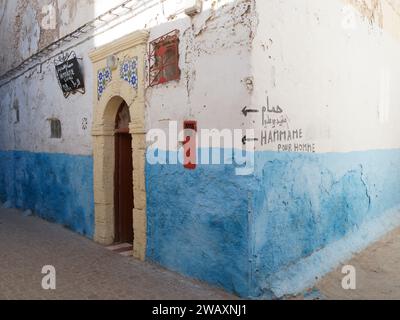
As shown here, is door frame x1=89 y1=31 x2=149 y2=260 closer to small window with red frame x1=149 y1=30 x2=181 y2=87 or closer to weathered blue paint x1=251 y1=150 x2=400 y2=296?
small window with red frame x1=149 y1=30 x2=181 y2=87

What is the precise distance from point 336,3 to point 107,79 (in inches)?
145

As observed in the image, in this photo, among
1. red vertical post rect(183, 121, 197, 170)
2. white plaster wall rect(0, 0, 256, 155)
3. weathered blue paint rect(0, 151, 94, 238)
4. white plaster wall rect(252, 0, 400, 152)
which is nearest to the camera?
white plaster wall rect(0, 0, 256, 155)

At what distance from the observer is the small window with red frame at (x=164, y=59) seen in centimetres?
488

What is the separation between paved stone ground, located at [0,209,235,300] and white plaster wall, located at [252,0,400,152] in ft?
6.54

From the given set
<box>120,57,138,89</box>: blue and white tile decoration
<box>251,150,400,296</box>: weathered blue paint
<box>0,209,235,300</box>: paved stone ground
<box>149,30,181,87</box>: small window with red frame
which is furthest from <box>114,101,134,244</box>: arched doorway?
<box>251,150,400,296</box>: weathered blue paint

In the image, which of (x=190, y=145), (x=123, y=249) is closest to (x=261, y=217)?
(x=190, y=145)

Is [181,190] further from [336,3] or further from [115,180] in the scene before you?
[336,3]

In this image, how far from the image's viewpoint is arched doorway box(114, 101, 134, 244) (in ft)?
21.3

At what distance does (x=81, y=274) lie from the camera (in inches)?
196

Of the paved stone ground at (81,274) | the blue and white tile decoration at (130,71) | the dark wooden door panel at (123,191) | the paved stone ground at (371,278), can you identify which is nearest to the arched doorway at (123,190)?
the dark wooden door panel at (123,191)

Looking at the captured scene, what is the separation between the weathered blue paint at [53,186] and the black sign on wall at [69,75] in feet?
4.25

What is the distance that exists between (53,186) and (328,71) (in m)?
5.97

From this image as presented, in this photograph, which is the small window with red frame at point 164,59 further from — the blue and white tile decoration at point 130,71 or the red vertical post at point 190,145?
the red vertical post at point 190,145
